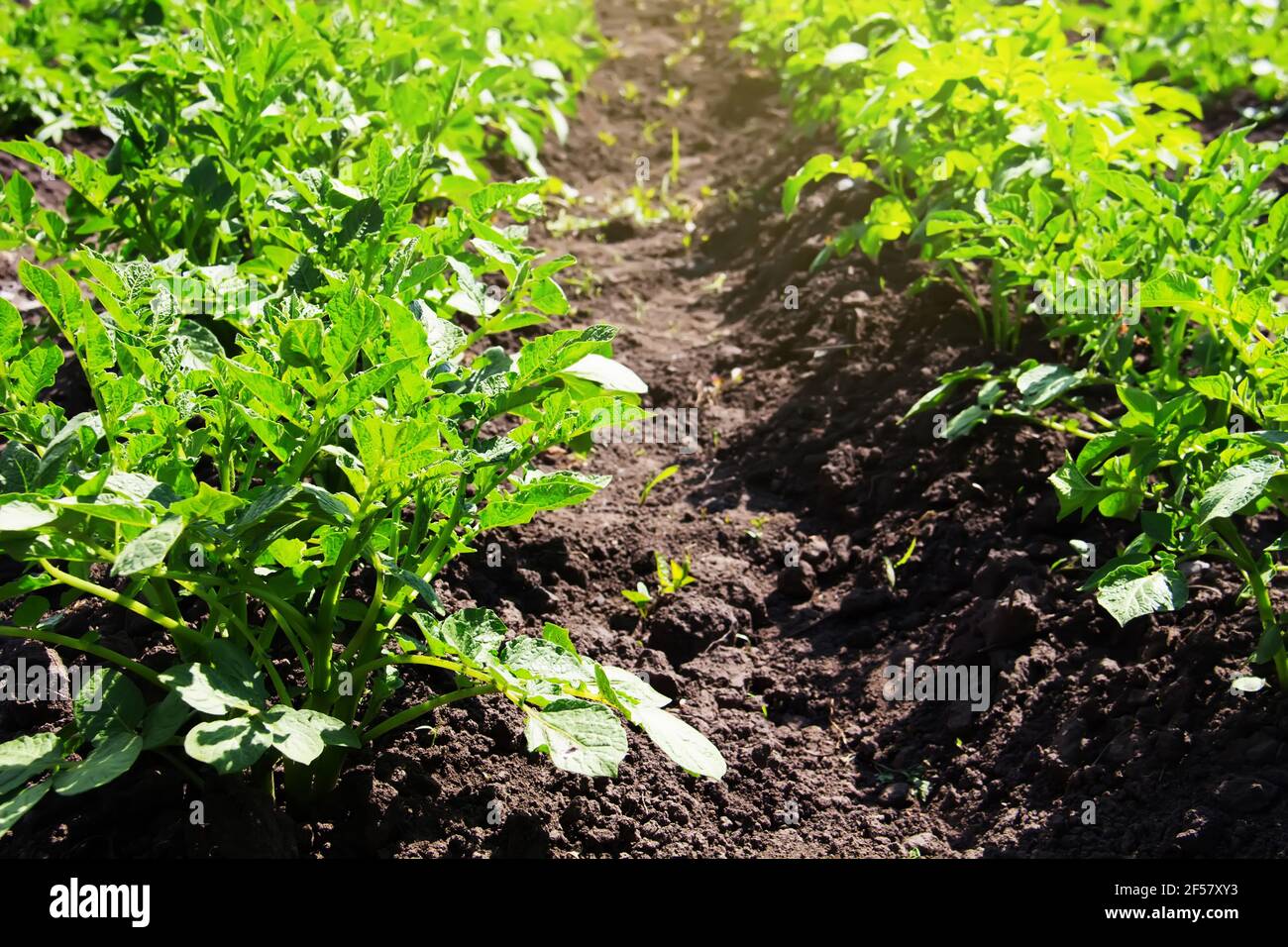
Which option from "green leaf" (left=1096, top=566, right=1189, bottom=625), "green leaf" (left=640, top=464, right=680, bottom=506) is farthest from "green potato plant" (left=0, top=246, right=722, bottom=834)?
"green leaf" (left=640, top=464, right=680, bottom=506)

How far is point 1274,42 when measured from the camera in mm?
5906

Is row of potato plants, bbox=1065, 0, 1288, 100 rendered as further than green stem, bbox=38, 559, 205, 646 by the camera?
Yes

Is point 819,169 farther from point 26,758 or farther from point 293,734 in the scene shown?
point 26,758

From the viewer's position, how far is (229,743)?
1.76 meters

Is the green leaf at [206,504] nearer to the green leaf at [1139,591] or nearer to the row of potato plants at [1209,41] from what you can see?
the green leaf at [1139,591]

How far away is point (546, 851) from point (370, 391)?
2.91 ft

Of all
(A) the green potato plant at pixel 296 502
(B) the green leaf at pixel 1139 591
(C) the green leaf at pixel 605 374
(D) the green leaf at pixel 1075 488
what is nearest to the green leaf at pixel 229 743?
(A) the green potato plant at pixel 296 502

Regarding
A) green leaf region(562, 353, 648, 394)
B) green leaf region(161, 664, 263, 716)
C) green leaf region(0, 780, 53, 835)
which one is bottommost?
green leaf region(0, 780, 53, 835)

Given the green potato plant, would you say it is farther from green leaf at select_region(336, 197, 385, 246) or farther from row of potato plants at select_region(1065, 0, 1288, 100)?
row of potato plants at select_region(1065, 0, 1288, 100)

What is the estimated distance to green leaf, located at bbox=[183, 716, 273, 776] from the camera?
1.72m

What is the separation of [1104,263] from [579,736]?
172 centimetres

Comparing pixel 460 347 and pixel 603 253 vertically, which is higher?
pixel 603 253
